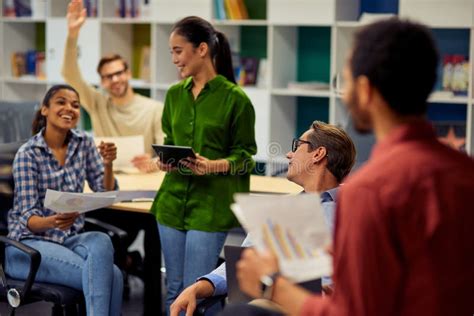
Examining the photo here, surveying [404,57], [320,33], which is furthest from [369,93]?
[320,33]

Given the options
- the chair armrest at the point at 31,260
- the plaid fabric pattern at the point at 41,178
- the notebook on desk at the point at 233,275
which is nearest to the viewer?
the notebook on desk at the point at 233,275

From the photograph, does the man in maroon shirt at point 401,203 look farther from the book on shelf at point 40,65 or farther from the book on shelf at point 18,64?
the book on shelf at point 18,64

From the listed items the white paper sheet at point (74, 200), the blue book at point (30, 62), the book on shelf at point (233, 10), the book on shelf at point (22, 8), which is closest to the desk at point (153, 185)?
the white paper sheet at point (74, 200)

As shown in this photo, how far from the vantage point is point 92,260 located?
12.3ft

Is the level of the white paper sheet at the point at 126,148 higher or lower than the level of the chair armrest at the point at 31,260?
higher

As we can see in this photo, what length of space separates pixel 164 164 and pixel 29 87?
483 cm

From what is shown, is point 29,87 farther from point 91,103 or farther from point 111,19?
point 91,103

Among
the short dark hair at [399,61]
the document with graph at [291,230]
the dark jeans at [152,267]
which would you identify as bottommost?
the dark jeans at [152,267]

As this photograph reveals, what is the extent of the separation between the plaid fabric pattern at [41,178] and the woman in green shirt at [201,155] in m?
0.44

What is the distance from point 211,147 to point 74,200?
0.60m

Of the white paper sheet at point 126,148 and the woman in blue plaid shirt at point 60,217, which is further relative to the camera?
the white paper sheet at point 126,148

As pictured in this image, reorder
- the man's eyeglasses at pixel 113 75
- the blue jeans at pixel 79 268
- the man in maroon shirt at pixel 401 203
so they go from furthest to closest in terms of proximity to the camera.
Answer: the man's eyeglasses at pixel 113 75 < the blue jeans at pixel 79 268 < the man in maroon shirt at pixel 401 203

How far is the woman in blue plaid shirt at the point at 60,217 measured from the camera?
12.3 feet

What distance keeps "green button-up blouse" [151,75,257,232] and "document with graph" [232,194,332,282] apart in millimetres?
2020
